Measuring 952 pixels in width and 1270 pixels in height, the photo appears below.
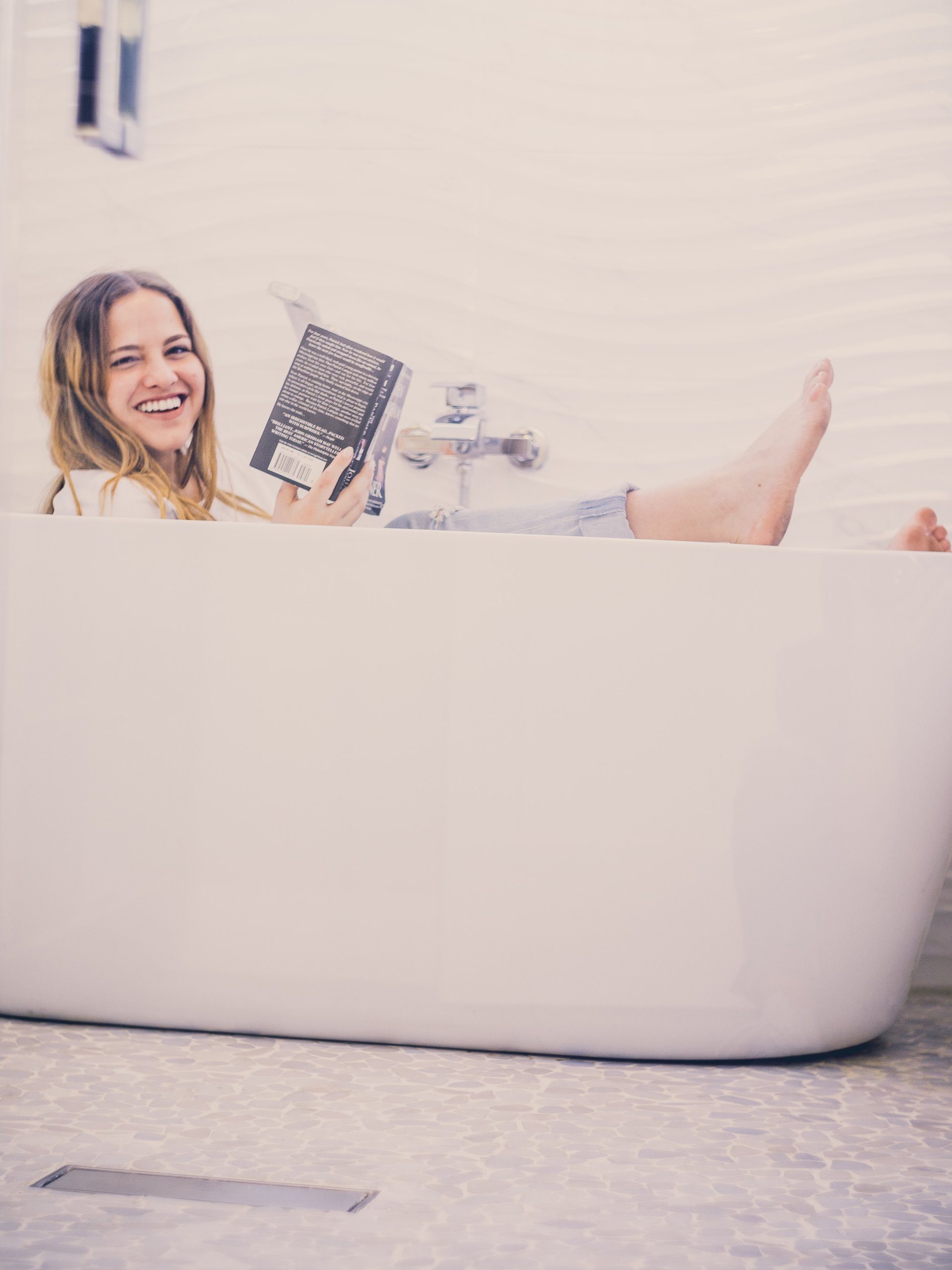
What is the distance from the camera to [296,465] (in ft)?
5.18

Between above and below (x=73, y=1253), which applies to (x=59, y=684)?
above

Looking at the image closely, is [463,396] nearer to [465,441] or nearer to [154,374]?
[465,441]

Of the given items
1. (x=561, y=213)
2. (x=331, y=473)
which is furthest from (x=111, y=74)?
(x=331, y=473)

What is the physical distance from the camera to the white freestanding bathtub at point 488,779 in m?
1.16

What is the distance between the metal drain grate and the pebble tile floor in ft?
0.04

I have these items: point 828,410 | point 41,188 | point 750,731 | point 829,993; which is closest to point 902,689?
point 750,731

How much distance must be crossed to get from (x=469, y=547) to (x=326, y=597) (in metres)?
0.15

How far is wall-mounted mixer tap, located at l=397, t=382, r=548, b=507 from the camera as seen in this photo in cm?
181

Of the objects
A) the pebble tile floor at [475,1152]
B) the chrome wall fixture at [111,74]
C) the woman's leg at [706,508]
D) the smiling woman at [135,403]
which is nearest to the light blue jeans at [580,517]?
the woman's leg at [706,508]

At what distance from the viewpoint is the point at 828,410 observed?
1637mm

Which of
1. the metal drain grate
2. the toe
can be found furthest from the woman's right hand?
the metal drain grate

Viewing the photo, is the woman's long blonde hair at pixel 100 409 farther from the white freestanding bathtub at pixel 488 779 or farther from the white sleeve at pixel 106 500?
the white freestanding bathtub at pixel 488 779

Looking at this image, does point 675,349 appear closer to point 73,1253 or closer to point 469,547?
point 469,547

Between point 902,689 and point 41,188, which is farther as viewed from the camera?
point 41,188
